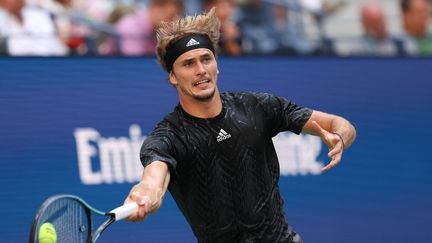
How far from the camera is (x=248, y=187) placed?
17.6 feet

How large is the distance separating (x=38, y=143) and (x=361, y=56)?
401 centimetres

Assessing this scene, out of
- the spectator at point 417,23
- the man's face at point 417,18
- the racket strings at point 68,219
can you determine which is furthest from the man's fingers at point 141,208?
the man's face at point 417,18

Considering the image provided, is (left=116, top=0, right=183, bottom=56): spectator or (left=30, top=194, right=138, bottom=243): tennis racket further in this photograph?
(left=116, top=0, right=183, bottom=56): spectator

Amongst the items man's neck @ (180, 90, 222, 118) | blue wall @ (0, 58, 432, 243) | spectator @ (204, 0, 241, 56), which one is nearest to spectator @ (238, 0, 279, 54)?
spectator @ (204, 0, 241, 56)

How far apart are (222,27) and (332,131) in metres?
4.82

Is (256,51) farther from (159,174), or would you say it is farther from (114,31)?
(159,174)

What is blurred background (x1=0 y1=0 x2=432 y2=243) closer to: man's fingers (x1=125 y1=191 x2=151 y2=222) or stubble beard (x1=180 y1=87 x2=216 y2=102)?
stubble beard (x1=180 y1=87 x2=216 y2=102)

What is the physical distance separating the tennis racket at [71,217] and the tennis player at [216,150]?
2.00ft

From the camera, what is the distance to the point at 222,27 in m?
10.2

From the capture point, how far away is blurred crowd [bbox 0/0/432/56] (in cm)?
924

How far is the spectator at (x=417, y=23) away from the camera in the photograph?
11616 millimetres

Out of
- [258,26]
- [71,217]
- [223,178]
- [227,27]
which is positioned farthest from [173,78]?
[258,26]

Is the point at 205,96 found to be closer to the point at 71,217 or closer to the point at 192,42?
the point at 192,42

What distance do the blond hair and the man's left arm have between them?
80cm
